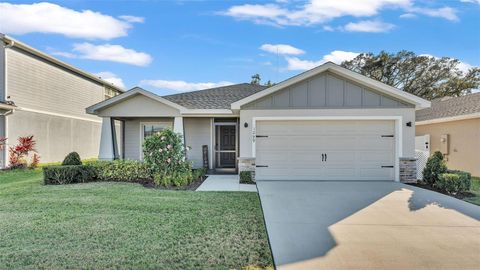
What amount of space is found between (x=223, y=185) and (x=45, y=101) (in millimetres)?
12498

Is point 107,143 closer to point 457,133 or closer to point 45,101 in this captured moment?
point 45,101

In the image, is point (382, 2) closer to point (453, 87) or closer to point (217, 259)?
point (217, 259)

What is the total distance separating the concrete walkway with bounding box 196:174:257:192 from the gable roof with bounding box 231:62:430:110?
105 inches

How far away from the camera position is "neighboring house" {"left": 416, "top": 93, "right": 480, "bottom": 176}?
11.9 m

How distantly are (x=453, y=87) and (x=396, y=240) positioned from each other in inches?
1258

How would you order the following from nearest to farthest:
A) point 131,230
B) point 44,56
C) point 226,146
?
1. point 131,230
2. point 226,146
3. point 44,56

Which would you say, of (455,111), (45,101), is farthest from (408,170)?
(45,101)

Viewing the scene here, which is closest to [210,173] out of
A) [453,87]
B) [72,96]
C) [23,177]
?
[23,177]

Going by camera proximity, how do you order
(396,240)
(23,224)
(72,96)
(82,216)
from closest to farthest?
1. (396,240)
2. (23,224)
3. (82,216)
4. (72,96)

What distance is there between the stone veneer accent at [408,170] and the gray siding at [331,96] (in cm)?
183

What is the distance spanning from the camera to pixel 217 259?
3787 mm

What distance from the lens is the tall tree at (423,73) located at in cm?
2952


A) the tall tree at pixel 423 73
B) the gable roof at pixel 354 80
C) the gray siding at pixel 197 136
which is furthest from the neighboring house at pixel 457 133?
the tall tree at pixel 423 73

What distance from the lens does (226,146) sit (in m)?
13.9
